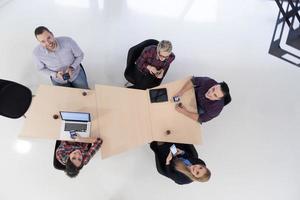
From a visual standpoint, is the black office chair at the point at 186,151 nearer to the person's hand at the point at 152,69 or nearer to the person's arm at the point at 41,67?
the person's hand at the point at 152,69

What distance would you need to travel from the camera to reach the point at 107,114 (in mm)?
3115

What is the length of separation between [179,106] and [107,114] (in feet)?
2.41

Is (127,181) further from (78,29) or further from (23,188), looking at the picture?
(78,29)

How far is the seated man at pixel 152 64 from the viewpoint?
316cm

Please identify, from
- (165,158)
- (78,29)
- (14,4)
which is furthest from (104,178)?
(14,4)

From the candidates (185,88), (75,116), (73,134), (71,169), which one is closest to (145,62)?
(185,88)

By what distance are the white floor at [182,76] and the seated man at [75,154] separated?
0.78 metres

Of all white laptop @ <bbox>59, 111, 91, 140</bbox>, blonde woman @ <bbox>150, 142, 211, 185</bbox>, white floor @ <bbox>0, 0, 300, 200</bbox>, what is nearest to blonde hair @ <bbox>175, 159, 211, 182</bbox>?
blonde woman @ <bbox>150, 142, 211, 185</bbox>

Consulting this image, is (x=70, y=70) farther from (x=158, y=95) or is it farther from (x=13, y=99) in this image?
(x=158, y=95)

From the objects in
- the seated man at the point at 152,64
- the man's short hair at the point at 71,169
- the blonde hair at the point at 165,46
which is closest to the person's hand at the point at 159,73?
the seated man at the point at 152,64

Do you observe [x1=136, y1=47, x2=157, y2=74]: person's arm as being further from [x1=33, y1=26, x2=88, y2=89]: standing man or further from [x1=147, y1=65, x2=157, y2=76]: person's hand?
[x1=33, y1=26, x2=88, y2=89]: standing man

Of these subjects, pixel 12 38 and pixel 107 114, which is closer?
pixel 107 114

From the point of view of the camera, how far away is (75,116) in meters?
2.99

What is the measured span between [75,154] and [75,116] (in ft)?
1.19
